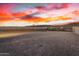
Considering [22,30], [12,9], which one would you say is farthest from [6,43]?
Result: [12,9]

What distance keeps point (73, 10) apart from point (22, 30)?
1.85ft

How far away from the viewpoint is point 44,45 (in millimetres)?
1757

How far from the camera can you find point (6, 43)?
69.2 inches

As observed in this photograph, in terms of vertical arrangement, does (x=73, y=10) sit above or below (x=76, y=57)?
above

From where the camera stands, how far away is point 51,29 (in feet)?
5.77

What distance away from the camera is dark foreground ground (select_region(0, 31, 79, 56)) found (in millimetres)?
1748

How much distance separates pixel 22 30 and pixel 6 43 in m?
0.21

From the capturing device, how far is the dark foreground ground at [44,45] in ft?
5.74

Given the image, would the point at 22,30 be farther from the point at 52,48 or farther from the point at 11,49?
the point at 52,48

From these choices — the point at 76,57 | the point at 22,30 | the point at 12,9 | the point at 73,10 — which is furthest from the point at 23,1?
the point at 76,57

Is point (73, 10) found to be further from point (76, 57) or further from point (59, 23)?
point (76, 57)

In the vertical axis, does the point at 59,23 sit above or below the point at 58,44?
above

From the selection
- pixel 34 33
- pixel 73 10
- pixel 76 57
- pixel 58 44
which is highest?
pixel 73 10

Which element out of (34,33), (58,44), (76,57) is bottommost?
(76,57)
